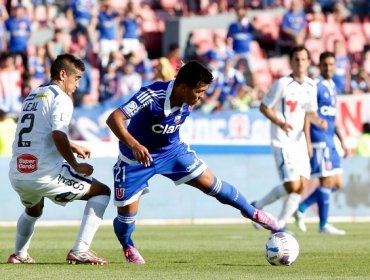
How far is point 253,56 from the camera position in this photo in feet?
89.6

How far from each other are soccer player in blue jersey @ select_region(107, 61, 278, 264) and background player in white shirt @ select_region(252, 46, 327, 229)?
3.94 meters

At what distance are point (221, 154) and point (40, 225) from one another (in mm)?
3450

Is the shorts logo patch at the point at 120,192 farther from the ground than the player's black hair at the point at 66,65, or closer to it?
closer to it

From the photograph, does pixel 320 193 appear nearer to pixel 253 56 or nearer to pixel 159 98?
pixel 159 98

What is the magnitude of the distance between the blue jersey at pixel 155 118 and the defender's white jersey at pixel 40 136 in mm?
571

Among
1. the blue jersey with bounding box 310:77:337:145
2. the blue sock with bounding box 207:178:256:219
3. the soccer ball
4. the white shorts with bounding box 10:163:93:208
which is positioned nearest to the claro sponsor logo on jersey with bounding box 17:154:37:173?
the white shorts with bounding box 10:163:93:208

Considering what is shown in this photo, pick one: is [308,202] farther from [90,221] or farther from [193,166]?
[90,221]

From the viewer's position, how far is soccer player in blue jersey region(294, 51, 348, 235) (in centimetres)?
1590

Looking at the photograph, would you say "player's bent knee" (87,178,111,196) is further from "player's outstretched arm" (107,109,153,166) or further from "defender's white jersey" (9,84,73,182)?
"player's outstretched arm" (107,109,153,166)

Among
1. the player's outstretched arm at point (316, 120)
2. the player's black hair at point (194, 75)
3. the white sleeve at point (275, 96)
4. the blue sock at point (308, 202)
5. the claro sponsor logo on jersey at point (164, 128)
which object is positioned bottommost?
the blue sock at point (308, 202)

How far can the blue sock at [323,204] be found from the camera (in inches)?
630

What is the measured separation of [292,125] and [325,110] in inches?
44.6

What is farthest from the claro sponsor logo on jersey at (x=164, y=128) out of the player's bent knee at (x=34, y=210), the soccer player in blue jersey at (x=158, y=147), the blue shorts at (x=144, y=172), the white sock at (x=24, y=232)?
the white sock at (x=24, y=232)

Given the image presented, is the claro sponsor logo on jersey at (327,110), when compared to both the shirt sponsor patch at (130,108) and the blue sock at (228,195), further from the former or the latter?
the shirt sponsor patch at (130,108)
